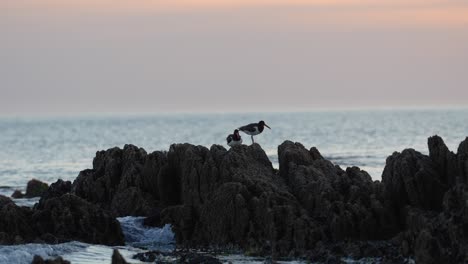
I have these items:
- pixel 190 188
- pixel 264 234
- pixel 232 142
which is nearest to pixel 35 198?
pixel 232 142

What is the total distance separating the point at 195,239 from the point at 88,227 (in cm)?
272

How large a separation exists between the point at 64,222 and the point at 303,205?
603 cm

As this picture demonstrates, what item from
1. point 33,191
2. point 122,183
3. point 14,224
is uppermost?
point 122,183

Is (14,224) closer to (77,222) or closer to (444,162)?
(77,222)

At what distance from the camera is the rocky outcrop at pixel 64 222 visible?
28.6 m

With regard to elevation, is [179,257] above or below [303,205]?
below

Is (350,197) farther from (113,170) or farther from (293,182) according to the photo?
(113,170)

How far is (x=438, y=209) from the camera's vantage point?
1062 inches

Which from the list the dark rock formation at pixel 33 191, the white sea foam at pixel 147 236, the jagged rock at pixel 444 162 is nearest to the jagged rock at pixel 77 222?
the white sea foam at pixel 147 236

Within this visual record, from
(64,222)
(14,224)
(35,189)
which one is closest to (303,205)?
(64,222)

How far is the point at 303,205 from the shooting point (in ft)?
94.3

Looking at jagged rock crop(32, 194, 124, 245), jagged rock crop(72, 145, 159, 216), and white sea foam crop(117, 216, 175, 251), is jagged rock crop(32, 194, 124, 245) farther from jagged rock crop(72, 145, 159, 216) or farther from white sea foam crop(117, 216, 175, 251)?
jagged rock crop(72, 145, 159, 216)

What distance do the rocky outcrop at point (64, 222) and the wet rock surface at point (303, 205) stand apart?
5 centimetres

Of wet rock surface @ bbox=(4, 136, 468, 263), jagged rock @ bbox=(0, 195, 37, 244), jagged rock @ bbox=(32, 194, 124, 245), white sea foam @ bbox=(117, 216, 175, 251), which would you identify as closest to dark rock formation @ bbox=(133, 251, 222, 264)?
wet rock surface @ bbox=(4, 136, 468, 263)
